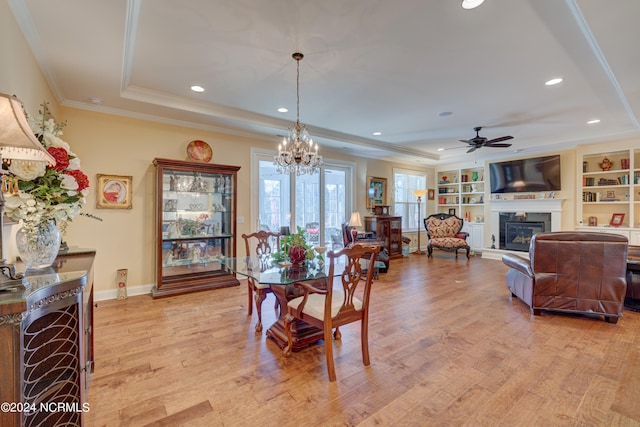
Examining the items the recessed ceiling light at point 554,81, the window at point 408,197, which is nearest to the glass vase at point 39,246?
the recessed ceiling light at point 554,81

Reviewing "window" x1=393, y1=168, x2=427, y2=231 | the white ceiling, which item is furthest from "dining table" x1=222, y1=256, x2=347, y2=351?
"window" x1=393, y1=168, x2=427, y2=231

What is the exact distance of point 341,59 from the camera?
2.87 metres

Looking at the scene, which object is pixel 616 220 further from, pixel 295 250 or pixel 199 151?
pixel 199 151

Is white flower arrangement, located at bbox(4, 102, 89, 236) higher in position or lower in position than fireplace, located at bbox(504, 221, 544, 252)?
higher

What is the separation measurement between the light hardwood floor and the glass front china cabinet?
2.35ft

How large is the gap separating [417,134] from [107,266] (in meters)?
5.70

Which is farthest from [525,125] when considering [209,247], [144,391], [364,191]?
[144,391]

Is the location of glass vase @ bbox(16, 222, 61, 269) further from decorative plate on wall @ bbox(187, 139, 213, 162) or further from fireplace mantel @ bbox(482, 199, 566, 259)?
fireplace mantel @ bbox(482, 199, 566, 259)

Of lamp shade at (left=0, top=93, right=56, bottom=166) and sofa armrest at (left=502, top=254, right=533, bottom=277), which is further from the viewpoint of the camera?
sofa armrest at (left=502, top=254, right=533, bottom=277)

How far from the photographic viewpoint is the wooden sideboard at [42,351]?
1.01m

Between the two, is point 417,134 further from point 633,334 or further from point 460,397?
point 460,397

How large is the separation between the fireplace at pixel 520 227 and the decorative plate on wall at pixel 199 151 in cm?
716

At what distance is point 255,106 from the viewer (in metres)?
4.17

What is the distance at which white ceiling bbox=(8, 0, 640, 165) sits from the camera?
2160mm
